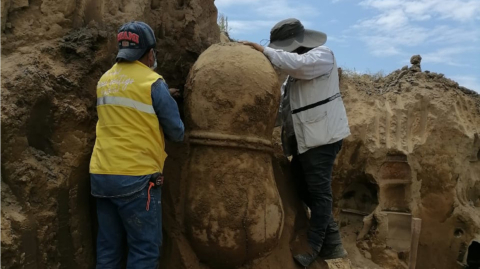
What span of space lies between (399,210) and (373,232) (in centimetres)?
58

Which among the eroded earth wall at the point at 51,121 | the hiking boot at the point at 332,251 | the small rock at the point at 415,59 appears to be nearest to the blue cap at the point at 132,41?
the eroded earth wall at the point at 51,121

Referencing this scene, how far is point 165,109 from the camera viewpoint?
2480mm

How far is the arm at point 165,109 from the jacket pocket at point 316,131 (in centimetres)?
109

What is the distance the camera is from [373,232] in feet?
24.6

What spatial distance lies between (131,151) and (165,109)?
0.29 meters

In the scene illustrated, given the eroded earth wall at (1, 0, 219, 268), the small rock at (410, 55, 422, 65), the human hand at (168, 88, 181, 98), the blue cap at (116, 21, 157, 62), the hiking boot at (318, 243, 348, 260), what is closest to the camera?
the eroded earth wall at (1, 0, 219, 268)

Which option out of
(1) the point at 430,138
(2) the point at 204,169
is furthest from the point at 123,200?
(1) the point at 430,138

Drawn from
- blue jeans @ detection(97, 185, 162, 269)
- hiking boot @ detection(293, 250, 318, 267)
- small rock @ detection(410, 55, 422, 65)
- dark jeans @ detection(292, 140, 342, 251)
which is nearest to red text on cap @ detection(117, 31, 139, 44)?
blue jeans @ detection(97, 185, 162, 269)

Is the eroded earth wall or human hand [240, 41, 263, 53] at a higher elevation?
human hand [240, 41, 263, 53]

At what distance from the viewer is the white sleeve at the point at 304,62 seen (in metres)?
3.17

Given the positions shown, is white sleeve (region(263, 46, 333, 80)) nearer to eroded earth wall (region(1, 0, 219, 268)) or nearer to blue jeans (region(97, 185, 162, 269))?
eroded earth wall (region(1, 0, 219, 268))

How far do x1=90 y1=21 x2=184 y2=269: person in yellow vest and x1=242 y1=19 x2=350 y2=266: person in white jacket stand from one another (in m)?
0.98

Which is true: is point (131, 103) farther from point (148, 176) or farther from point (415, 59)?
point (415, 59)

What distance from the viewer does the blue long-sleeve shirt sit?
2404 millimetres
